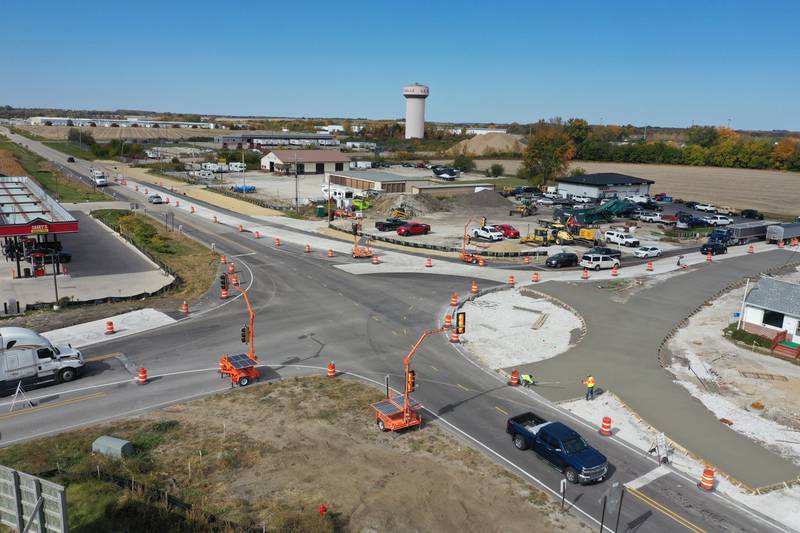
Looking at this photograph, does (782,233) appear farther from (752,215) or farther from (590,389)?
(590,389)

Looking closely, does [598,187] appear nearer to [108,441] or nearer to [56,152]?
[108,441]

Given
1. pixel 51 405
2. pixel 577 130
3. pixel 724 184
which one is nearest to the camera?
pixel 51 405

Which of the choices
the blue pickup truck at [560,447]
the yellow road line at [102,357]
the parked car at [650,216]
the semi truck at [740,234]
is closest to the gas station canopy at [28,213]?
the yellow road line at [102,357]

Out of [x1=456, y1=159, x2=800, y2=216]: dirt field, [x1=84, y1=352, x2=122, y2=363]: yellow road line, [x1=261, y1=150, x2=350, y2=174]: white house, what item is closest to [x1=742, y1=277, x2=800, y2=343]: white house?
[x1=84, y1=352, x2=122, y2=363]: yellow road line

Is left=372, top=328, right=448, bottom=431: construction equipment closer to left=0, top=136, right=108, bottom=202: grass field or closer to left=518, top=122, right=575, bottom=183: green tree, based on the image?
left=0, top=136, right=108, bottom=202: grass field

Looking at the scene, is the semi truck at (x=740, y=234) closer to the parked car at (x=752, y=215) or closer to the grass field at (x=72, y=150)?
the parked car at (x=752, y=215)

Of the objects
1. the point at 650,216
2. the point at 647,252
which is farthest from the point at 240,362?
the point at 650,216
